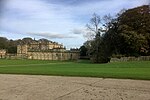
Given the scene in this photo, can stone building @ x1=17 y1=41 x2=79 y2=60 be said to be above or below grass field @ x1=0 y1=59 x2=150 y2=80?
above

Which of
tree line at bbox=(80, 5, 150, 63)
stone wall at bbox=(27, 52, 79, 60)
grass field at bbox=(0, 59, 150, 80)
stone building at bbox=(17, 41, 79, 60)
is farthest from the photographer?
stone building at bbox=(17, 41, 79, 60)

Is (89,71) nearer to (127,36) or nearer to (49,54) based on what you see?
(127,36)

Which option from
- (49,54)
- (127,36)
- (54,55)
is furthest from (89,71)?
(49,54)

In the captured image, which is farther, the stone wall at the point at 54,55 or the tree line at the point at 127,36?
the stone wall at the point at 54,55

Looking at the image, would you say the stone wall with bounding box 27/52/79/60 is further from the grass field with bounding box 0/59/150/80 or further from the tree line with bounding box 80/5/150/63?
the grass field with bounding box 0/59/150/80

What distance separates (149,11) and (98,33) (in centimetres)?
1930

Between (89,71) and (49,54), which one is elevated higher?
(49,54)

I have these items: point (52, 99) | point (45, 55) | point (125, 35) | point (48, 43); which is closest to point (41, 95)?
point (52, 99)

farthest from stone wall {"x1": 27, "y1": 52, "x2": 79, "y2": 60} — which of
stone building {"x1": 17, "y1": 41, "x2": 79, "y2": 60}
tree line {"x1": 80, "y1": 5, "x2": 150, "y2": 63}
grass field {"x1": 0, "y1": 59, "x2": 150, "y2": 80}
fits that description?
grass field {"x1": 0, "y1": 59, "x2": 150, "y2": 80}

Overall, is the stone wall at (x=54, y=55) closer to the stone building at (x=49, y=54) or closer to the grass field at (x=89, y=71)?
the stone building at (x=49, y=54)

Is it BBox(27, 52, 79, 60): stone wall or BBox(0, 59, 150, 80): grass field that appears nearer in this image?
BBox(0, 59, 150, 80): grass field

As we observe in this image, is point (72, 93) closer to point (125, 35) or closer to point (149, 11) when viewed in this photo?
point (125, 35)

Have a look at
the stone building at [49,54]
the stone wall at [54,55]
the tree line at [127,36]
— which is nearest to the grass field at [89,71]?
the tree line at [127,36]

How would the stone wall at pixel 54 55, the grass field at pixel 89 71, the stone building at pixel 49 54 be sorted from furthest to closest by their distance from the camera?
the stone building at pixel 49 54 < the stone wall at pixel 54 55 < the grass field at pixel 89 71
